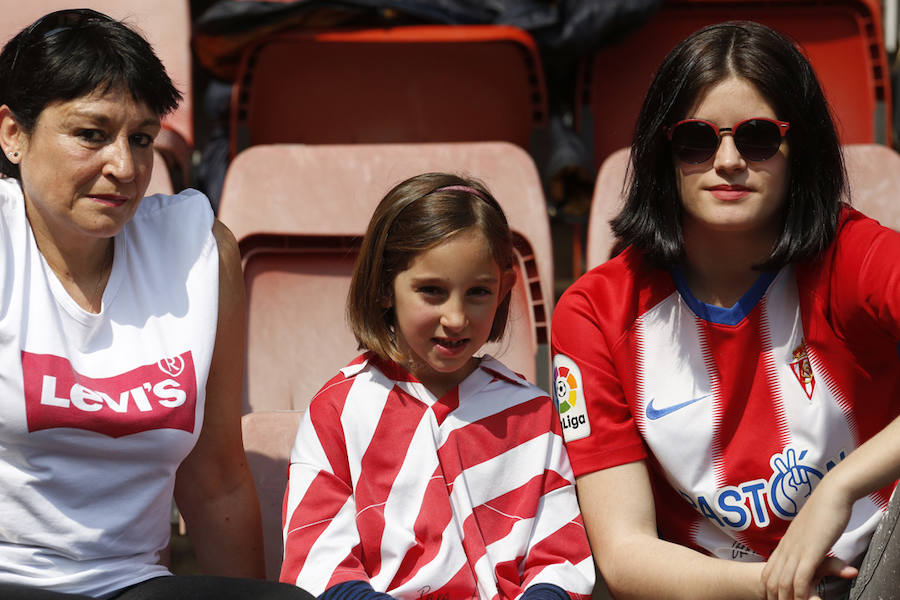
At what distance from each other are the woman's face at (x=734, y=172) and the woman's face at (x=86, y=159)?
0.88m

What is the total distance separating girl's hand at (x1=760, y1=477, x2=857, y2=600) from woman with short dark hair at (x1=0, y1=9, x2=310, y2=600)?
0.67 metres

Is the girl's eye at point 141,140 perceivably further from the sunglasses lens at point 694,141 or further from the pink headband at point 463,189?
the sunglasses lens at point 694,141

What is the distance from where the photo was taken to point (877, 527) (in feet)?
4.95

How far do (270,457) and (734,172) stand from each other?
0.95 metres

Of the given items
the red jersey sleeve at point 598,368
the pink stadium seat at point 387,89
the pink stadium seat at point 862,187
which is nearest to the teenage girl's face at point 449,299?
the red jersey sleeve at point 598,368

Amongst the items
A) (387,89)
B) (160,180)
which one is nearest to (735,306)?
(160,180)

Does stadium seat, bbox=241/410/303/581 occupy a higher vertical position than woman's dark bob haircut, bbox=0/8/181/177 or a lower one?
lower

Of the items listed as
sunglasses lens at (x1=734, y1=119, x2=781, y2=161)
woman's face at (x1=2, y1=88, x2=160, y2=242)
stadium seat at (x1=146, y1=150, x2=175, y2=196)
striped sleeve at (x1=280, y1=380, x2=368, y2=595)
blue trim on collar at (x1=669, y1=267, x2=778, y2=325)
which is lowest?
striped sleeve at (x1=280, y1=380, x2=368, y2=595)

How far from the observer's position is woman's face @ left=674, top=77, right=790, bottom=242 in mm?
1564

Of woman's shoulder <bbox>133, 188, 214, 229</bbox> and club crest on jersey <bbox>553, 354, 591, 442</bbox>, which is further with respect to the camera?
woman's shoulder <bbox>133, 188, 214, 229</bbox>

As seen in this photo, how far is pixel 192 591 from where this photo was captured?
149cm

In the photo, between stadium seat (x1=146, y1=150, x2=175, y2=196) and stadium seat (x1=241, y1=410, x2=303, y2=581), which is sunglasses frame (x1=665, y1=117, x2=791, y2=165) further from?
stadium seat (x1=146, y1=150, x2=175, y2=196)

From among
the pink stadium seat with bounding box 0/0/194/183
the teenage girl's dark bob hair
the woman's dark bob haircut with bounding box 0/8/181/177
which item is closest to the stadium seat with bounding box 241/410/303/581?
the teenage girl's dark bob hair

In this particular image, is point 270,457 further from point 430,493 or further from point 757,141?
point 757,141
